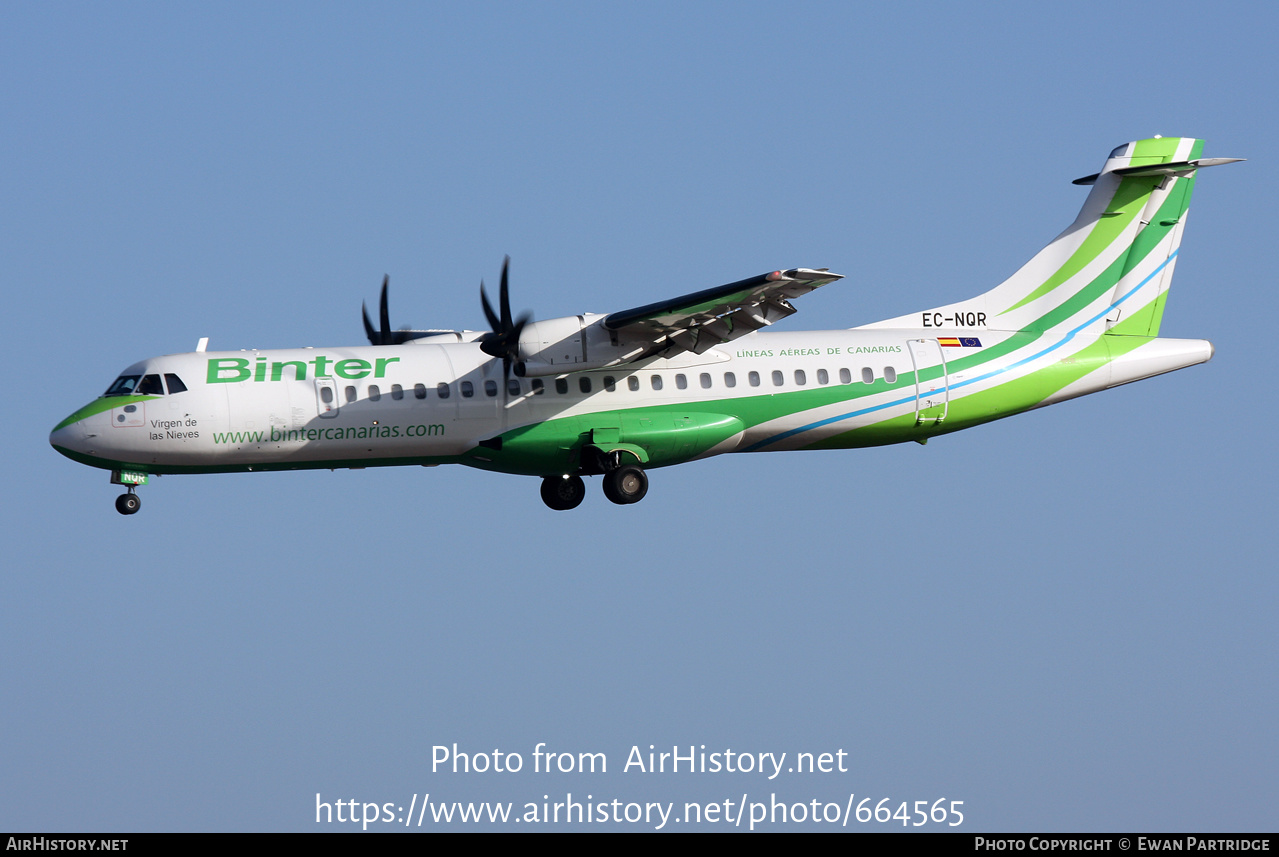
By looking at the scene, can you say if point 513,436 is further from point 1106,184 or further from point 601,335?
point 1106,184

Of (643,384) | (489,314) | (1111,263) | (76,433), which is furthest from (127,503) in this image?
(1111,263)

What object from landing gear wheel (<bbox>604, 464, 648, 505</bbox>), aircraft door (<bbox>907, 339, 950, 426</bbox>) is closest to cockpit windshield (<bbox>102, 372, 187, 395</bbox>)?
landing gear wheel (<bbox>604, 464, 648, 505</bbox>)

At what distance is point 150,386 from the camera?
1019 inches

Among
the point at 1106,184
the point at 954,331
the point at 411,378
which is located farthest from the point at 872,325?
the point at 411,378

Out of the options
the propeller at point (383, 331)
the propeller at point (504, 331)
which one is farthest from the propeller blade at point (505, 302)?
the propeller at point (383, 331)

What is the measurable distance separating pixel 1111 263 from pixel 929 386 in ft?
16.9

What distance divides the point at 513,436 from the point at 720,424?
149 inches

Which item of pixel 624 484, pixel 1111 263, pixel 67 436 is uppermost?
pixel 1111 263

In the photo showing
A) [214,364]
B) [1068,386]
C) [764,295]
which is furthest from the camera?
[1068,386]

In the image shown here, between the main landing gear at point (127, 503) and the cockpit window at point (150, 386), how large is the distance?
1731mm

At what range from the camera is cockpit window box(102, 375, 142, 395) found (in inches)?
1021

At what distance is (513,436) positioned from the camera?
86.3 ft

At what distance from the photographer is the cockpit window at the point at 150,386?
25.8 metres

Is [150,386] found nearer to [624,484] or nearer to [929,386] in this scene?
[624,484]
